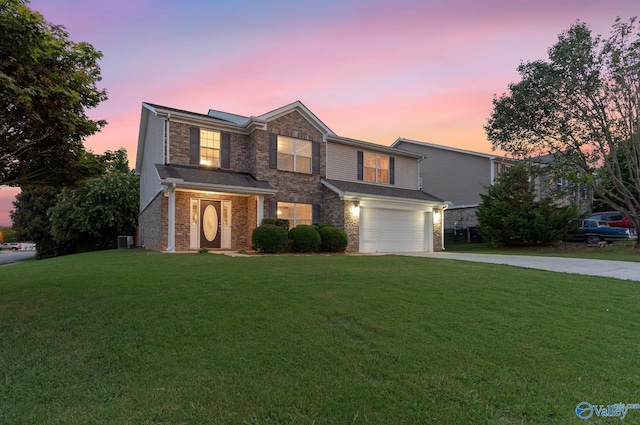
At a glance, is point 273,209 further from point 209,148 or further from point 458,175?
point 458,175

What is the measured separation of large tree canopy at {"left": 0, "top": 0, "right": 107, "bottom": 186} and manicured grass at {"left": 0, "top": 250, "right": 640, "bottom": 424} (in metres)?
2.29

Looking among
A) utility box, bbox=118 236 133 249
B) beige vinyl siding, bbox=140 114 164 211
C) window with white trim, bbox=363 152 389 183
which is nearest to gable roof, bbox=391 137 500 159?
window with white trim, bbox=363 152 389 183

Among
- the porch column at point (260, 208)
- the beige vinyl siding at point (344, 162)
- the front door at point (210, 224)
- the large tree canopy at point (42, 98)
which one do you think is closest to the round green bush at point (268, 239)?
the porch column at point (260, 208)

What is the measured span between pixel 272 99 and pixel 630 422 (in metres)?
22.1

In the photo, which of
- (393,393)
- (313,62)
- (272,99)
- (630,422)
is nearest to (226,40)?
(313,62)

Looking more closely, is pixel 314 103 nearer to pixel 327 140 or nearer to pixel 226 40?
pixel 327 140

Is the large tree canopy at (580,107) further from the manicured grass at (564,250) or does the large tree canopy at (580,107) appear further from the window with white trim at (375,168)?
the window with white trim at (375,168)

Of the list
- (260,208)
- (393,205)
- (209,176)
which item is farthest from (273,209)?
(393,205)

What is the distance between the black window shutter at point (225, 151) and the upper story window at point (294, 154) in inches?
86.6

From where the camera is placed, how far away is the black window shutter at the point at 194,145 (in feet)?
46.3

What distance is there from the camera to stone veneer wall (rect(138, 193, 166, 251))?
45.0ft

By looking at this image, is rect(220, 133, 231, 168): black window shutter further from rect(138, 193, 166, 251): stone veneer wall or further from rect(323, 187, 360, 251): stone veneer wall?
rect(323, 187, 360, 251): stone veneer wall

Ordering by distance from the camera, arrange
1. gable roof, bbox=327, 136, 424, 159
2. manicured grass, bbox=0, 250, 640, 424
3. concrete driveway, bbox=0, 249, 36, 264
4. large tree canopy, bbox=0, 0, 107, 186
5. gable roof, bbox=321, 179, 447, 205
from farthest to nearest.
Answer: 1. concrete driveway, bbox=0, 249, 36, 264
2. gable roof, bbox=327, 136, 424, 159
3. gable roof, bbox=321, 179, 447, 205
4. large tree canopy, bbox=0, 0, 107, 186
5. manicured grass, bbox=0, 250, 640, 424

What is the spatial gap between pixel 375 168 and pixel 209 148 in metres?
8.65
